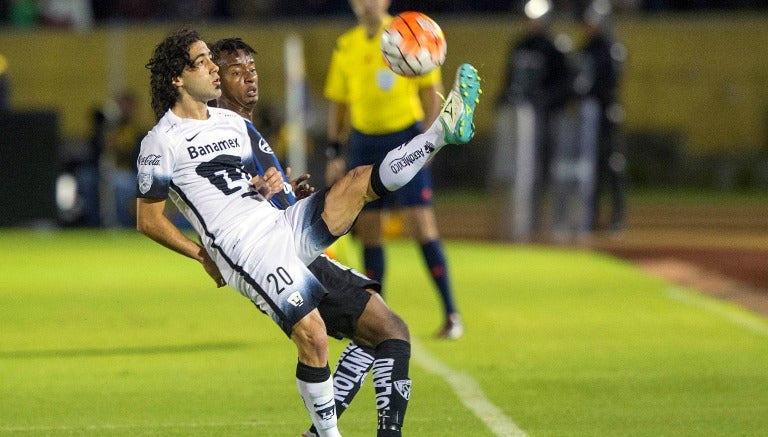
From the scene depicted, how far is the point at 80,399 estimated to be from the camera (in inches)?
320

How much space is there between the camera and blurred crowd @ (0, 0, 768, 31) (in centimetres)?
2927

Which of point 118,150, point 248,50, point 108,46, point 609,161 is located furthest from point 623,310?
point 108,46

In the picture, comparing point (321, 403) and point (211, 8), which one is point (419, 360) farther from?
point (211, 8)

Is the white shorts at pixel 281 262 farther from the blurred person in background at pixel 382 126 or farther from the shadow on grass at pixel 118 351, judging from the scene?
the blurred person in background at pixel 382 126

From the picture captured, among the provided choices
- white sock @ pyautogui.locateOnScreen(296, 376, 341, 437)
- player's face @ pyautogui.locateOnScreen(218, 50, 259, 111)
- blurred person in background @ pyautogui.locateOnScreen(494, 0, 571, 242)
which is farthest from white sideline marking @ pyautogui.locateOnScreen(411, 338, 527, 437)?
blurred person in background @ pyautogui.locateOnScreen(494, 0, 571, 242)

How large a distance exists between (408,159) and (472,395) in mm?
2435

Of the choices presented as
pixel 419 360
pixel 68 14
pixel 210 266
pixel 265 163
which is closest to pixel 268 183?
pixel 265 163

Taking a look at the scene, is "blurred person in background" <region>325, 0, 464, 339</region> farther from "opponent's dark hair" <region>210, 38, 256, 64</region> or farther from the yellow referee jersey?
"opponent's dark hair" <region>210, 38, 256, 64</region>

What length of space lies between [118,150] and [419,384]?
13637 millimetres

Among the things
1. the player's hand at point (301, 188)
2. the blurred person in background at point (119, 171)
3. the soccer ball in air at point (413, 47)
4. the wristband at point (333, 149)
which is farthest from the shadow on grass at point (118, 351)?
the blurred person in background at point (119, 171)

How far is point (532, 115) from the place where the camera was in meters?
18.8

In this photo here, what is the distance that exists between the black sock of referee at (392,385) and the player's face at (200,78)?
1.33 m

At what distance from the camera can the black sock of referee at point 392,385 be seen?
630cm

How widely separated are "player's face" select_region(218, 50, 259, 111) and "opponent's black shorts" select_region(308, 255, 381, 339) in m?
0.82
